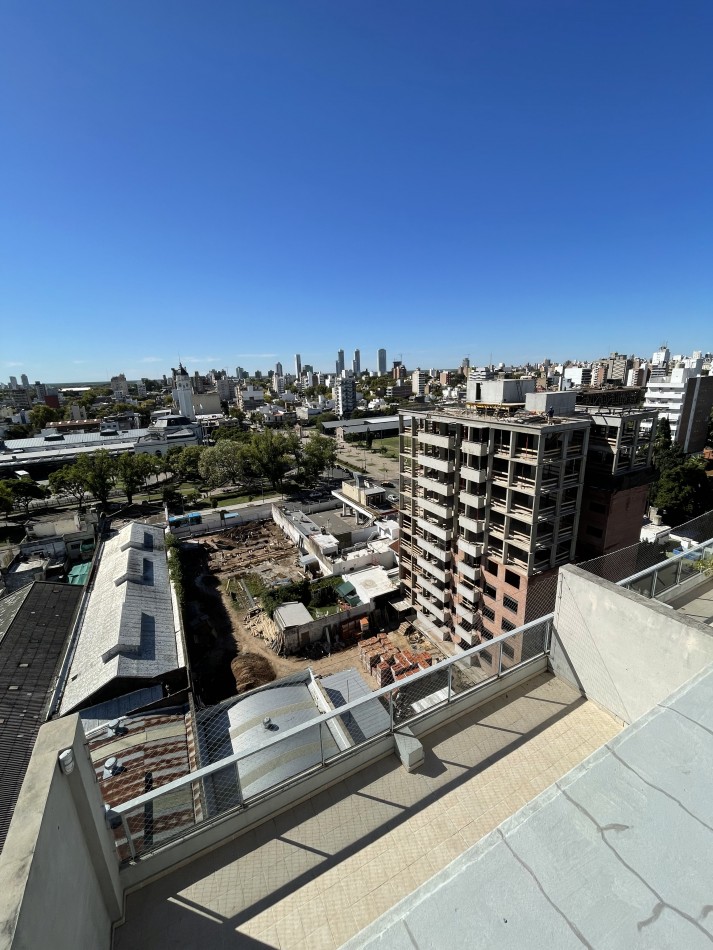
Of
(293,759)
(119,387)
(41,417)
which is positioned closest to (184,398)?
(41,417)

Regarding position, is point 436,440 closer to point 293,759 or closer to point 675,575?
point 675,575

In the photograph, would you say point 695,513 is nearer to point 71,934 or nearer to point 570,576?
point 570,576

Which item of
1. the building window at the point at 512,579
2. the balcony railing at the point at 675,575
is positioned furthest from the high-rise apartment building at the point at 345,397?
the balcony railing at the point at 675,575

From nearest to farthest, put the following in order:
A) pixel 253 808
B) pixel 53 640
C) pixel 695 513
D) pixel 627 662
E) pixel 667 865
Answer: pixel 667 865, pixel 253 808, pixel 627 662, pixel 53 640, pixel 695 513

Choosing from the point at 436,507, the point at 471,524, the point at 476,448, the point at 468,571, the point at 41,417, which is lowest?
the point at 468,571

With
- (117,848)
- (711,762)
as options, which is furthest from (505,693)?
(117,848)

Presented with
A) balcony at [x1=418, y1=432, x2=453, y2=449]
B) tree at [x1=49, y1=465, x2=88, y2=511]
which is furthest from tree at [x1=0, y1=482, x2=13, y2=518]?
balcony at [x1=418, y1=432, x2=453, y2=449]
